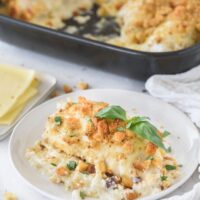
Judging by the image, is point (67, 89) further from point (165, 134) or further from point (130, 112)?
point (165, 134)

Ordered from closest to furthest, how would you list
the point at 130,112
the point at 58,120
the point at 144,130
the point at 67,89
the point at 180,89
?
the point at 144,130
the point at 58,120
the point at 130,112
the point at 180,89
the point at 67,89

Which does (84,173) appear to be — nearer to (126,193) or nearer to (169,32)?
(126,193)

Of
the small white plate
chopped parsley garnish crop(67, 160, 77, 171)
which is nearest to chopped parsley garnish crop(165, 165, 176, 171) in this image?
chopped parsley garnish crop(67, 160, 77, 171)

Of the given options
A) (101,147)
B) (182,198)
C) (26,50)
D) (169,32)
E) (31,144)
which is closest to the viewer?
(182,198)

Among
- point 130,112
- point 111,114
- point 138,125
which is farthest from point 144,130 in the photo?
point 130,112

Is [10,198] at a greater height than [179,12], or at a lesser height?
lesser

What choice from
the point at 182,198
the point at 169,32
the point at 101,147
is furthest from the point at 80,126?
the point at 169,32
